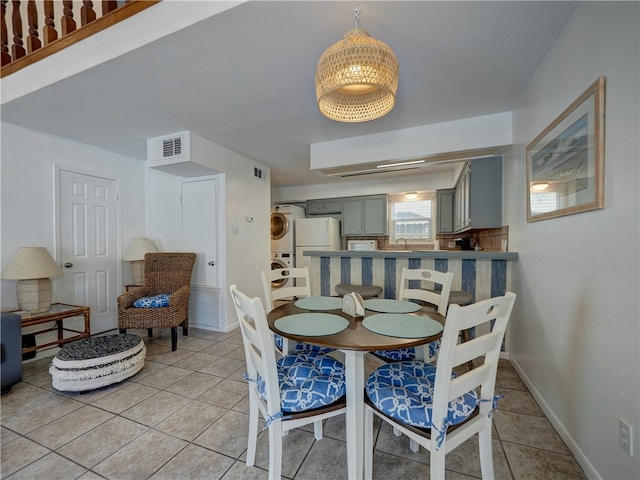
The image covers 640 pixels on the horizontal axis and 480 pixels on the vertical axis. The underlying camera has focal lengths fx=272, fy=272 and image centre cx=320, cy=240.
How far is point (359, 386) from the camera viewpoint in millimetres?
1207

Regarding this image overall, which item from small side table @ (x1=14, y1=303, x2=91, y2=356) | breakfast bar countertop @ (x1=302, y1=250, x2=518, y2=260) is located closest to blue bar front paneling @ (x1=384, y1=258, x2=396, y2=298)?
breakfast bar countertop @ (x1=302, y1=250, x2=518, y2=260)

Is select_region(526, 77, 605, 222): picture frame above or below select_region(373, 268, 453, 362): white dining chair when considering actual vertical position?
above

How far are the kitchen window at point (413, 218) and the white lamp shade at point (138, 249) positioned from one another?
400 cm

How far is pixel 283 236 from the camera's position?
5.37m

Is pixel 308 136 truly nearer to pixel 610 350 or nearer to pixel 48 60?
pixel 48 60

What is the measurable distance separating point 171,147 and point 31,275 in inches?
67.5

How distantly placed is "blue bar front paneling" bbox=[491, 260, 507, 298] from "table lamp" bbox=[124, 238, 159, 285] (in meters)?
4.02

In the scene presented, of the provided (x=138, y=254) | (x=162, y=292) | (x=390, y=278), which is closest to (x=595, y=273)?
(x=390, y=278)

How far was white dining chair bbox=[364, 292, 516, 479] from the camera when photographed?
950 mm

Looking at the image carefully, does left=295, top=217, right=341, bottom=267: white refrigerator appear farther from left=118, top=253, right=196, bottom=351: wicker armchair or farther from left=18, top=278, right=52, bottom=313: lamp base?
left=18, top=278, right=52, bottom=313: lamp base

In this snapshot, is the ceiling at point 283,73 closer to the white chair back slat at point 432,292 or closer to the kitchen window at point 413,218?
the white chair back slat at point 432,292

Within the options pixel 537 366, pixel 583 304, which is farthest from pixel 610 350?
pixel 537 366

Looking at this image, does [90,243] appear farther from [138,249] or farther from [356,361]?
[356,361]

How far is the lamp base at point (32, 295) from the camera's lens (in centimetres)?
243
